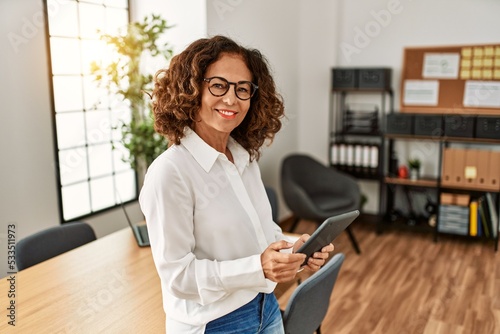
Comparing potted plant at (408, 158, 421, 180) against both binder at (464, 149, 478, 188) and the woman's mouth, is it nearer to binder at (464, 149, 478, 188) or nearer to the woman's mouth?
binder at (464, 149, 478, 188)

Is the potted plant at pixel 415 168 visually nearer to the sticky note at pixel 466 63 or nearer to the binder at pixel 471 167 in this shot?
the binder at pixel 471 167

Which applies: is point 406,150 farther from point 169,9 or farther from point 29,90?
point 29,90

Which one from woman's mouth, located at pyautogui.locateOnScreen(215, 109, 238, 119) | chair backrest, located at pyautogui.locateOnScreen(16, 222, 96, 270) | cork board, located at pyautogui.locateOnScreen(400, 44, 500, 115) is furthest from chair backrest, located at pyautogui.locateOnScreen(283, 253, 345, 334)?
cork board, located at pyautogui.locateOnScreen(400, 44, 500, 115)

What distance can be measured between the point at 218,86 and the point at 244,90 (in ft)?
0.31

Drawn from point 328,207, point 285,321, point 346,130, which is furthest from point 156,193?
point 346,130

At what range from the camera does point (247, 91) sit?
157 cm

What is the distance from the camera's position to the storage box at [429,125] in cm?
498

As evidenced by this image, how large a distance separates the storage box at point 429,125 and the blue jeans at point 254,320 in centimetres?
383

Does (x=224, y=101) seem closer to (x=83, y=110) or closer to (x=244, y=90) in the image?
(x=244, y=90)

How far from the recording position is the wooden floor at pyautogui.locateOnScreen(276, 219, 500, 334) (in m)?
3.43

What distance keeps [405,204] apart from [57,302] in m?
4.45

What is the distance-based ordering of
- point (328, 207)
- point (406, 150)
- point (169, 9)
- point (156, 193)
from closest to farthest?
point (156, 193), point (169, 9), point (328, 207), point (406, 150)

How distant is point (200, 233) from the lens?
1.44 metres

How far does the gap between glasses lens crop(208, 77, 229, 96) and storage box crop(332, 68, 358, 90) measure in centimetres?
404
